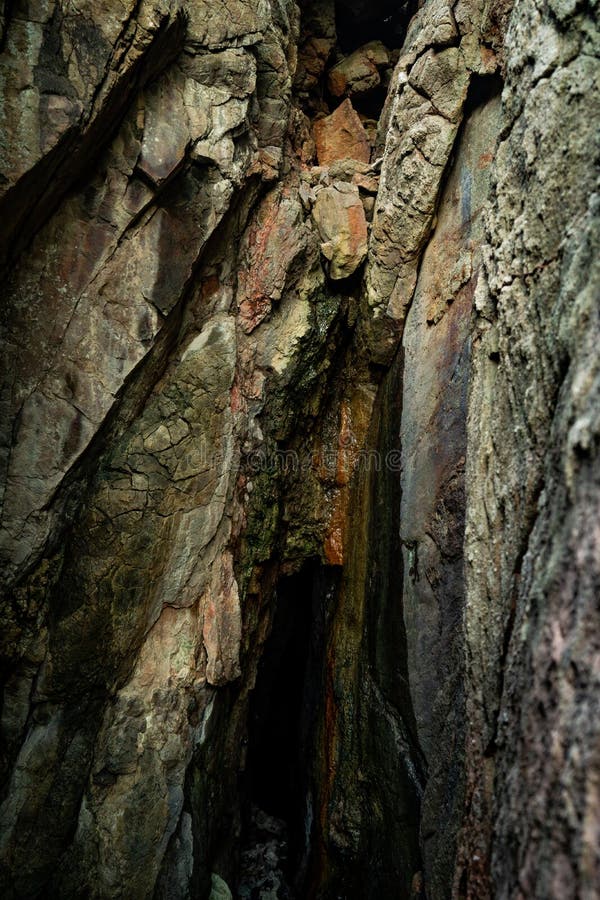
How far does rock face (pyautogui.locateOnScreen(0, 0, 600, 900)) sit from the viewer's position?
11.1 feet

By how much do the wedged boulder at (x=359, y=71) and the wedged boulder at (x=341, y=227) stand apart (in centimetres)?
261

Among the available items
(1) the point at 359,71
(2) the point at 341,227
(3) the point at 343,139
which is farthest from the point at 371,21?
(2) the point at 341,227

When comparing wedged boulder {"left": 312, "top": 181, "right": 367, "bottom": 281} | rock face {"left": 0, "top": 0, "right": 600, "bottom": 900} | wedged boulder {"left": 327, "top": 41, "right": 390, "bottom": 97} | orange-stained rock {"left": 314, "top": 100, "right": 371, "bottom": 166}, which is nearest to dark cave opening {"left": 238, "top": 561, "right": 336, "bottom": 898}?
rock face {"left": 0, "top": 0, "right": 600, "bottom": 900}

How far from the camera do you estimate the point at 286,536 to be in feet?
24.4

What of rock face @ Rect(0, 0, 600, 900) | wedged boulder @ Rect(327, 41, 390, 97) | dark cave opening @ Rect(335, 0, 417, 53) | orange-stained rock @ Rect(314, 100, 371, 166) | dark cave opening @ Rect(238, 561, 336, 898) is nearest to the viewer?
rock face @ Rect(0, 0, 600, 900)

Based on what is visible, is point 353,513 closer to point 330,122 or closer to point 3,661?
point 3,661

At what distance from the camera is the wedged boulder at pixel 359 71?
28.1 feet

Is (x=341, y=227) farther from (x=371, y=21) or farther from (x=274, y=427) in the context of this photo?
(x=371, y=21)

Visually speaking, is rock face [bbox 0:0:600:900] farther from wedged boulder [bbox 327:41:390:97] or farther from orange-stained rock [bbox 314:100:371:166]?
wedged boulder [bbox 327:41:390:97]

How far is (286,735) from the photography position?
872 cm

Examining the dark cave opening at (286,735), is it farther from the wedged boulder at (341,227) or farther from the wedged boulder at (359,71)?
the wedged boulder at (359,71)

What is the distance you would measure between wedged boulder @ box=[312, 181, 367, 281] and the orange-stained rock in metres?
1.10

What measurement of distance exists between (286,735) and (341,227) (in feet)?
22.4

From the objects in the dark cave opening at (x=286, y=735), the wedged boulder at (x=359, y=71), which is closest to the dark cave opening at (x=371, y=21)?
the wedged boulder at (x=359, y=71)
